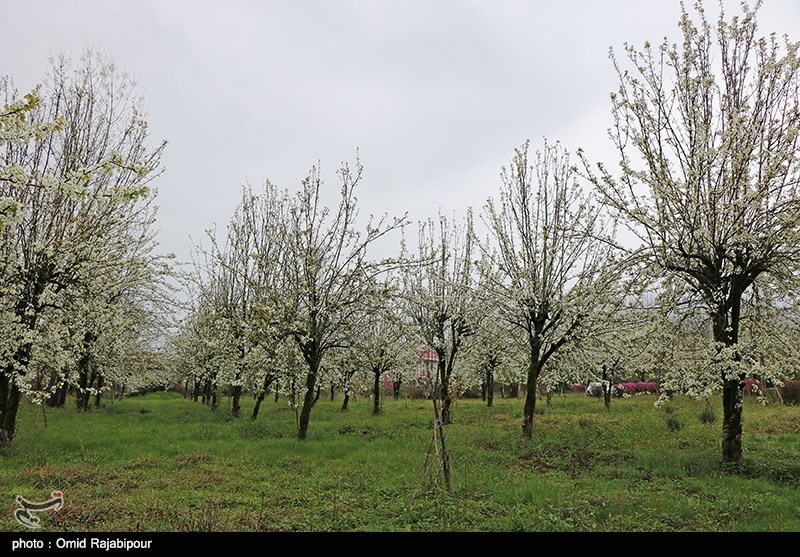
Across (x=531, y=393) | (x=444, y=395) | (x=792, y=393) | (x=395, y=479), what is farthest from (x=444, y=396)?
(x=792, y=393)

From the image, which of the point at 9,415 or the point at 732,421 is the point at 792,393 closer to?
the point at 732,421

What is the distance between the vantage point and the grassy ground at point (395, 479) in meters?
6.77

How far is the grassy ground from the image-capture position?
6766 mm

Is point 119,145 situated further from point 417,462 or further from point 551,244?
point 551,244

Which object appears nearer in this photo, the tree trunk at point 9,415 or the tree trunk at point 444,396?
the tree trunk at point 444,396

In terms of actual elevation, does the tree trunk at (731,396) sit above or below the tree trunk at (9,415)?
above

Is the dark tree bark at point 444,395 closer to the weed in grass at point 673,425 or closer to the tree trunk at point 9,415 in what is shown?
the weed in grass at point 673,425

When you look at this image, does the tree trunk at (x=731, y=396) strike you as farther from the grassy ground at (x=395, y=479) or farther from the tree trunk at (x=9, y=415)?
the tree trunk at (x=9, y=415)

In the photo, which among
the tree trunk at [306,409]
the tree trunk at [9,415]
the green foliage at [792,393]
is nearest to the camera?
the tree trunk at [9,415]

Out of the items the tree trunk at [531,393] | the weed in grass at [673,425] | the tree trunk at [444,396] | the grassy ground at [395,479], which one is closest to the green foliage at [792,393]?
the grassy ground at [395,479]

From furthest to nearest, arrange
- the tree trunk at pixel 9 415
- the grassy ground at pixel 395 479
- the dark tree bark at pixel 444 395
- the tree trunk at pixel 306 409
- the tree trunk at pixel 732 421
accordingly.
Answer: the tree trunk at pixel 306 409 < the tree trunk at pixel 9 415 < the tree trunk at pixel 732 421 < the dark tree bark at pixel 444 395 < the grassy ground at pixel 395 479

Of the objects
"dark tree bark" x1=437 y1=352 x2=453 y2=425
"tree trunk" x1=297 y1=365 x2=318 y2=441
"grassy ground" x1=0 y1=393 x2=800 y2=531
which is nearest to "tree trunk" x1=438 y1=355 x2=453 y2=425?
"dark tree bark" x1=437 y1=352 x2=453 y2=425

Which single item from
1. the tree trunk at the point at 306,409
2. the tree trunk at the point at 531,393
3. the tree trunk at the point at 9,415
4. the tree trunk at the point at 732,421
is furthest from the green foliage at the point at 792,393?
the tree trunk at the point at 9,415
